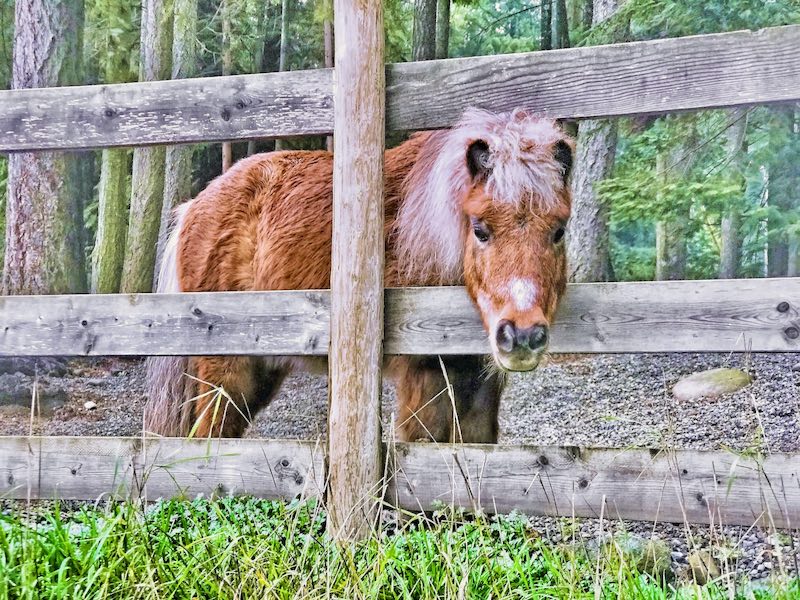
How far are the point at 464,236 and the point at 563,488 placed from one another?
112 centimetres

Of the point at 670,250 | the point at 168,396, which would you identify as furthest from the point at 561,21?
the point at 168,396

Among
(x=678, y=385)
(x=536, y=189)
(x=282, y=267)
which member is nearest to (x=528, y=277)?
(x=536, y=189)

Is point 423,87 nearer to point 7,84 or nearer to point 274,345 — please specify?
point 274,345

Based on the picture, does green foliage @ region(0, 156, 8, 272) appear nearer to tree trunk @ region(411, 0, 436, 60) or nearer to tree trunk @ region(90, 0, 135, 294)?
tree trunk @ region(90, 0, 135, 294)

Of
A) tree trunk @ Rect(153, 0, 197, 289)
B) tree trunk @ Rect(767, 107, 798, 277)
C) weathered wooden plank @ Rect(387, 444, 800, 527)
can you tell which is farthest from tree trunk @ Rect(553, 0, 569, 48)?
weathered wooden plank @ Rect(387, 444, 800, 527)

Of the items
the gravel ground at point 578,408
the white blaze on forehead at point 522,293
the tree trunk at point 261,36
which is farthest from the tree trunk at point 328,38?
the white blaze on forehead at point 522,293

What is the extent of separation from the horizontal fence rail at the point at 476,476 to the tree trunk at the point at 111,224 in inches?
127

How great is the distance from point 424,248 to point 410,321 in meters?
0.57

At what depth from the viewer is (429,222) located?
352cm

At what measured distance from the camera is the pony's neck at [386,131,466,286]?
3396 mm

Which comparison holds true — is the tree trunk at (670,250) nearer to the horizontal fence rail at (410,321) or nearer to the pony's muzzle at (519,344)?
the horizontal fence rail at (410,321)

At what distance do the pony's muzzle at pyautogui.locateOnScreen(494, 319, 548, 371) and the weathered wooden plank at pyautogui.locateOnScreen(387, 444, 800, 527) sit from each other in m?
0.32

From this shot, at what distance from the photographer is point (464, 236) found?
3.34 m

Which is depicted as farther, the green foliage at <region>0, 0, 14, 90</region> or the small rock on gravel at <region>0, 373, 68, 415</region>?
the green foliage at <region>0, 0, 14, 90</region>
